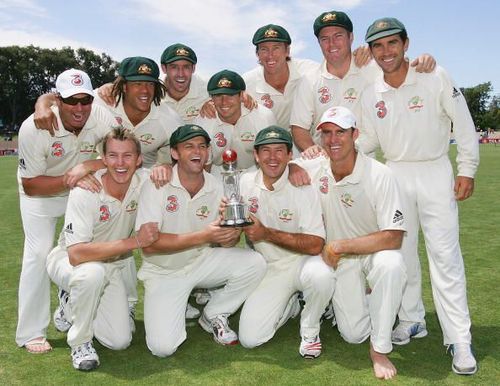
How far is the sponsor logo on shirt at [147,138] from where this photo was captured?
18.3 feet

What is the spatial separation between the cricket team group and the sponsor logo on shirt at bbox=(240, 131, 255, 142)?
18.0 inches

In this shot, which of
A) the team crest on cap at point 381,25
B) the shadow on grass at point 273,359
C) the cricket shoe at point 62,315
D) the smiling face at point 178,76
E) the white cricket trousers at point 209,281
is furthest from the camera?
the smiling face at point 178,76

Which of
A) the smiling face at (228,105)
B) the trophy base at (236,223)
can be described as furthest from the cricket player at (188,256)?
the smiling face at (228,105)

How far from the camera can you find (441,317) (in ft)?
14.6

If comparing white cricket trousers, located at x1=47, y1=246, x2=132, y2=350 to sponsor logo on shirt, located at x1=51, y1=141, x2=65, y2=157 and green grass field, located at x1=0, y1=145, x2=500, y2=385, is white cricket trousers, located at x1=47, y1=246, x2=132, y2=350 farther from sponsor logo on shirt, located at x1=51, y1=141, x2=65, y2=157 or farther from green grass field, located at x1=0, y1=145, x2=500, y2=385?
sponsor logo on shirt, located at x1=51, y1=141, x2=65, y2=157

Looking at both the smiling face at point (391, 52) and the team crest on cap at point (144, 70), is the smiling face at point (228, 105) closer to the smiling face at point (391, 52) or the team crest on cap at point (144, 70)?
the team crest on cap at point (144, 70)

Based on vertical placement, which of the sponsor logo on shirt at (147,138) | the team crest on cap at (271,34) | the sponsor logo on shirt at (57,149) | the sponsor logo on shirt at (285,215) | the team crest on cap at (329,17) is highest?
the team crest on cap at (329,17)

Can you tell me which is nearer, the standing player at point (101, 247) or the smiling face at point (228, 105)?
the standing player at point (101, 247)

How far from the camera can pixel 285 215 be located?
4.90m

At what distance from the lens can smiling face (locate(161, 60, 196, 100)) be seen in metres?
5.93

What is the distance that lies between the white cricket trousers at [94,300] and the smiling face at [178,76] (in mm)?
2012

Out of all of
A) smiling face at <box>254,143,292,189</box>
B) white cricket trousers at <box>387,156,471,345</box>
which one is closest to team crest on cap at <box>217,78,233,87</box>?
smiling face at <box>254,143,292,189</box>

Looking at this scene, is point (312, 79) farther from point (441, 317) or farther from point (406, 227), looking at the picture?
point (441, 317)

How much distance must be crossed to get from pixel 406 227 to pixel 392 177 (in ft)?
1.73
